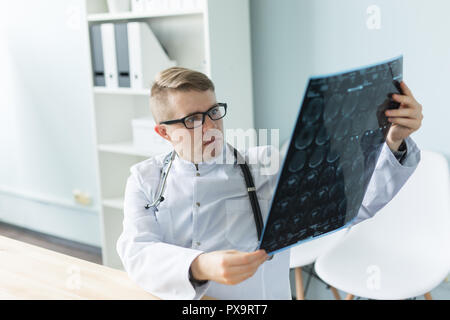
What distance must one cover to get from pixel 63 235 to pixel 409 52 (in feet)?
8.92

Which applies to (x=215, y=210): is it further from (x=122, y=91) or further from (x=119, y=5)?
(x=119, y=5)

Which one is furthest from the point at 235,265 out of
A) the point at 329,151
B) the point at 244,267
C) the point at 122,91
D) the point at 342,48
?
the point at 122,91

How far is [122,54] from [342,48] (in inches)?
41.7

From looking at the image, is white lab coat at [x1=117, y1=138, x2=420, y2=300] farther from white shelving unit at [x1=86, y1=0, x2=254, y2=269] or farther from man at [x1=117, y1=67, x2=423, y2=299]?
white shelving unit at [x1=86, y1=0, x2=254, y2=269]

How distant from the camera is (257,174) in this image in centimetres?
120

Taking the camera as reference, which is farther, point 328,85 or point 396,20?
point 396,20

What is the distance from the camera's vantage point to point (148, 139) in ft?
8.95

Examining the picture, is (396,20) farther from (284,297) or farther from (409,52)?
(284,297)

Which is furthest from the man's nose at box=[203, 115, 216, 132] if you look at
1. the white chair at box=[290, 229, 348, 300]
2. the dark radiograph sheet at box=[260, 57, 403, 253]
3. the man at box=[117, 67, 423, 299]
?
the white chair at box=[290, 229, 348, 300]

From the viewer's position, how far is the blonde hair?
1.12 m

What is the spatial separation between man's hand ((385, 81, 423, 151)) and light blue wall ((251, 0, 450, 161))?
128cm

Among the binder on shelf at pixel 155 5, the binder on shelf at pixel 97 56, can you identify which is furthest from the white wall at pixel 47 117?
the binder on shelf at pixel 155 5

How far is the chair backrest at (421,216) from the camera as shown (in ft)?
6.70

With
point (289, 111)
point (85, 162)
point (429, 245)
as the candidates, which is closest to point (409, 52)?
point (289, 111)
